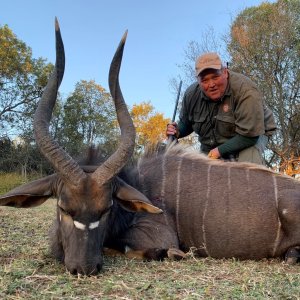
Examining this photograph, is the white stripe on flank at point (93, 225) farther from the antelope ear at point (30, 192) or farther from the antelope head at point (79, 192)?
the antelope ear at point (30, 192)

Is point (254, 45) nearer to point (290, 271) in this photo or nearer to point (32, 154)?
point (32, 154)

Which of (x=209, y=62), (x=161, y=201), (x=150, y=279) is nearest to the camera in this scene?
(x=150, y=279)

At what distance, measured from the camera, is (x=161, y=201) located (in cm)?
372

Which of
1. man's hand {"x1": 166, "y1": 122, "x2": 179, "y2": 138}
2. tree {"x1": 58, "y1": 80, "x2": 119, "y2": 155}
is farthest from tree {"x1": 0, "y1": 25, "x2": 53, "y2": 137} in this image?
man's hand {"x1": 166, "y1": 122, "x2": 179, "y2": 138}

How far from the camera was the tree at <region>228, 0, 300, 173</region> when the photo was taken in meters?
19.3

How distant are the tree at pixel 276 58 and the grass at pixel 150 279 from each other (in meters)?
16.7

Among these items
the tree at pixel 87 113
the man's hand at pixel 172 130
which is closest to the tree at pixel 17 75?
the tree at pixel 87 113

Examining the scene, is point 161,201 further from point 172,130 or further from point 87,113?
point 87,113

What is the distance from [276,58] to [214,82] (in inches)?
634

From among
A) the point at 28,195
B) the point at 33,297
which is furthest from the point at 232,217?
the point at 33,297

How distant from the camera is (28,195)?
125 inches

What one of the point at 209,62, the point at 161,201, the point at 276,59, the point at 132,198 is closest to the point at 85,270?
the point at 132,198

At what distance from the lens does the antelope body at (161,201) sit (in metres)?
2.93

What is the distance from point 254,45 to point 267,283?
59.7 ft
